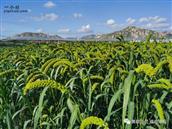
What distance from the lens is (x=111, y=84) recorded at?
355 cm

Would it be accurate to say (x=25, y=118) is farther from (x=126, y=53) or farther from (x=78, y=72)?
(x=126, y=53)

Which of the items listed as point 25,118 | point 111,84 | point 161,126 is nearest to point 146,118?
point 161,126

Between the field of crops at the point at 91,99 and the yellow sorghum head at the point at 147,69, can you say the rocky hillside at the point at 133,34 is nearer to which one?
the field of crops at the point at 91,99

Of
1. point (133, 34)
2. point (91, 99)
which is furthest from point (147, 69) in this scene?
point (133, 34)

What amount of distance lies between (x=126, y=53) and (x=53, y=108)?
79.1 inches

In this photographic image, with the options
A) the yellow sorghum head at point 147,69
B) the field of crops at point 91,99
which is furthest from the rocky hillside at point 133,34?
the yellow sorghum head at point 147,69

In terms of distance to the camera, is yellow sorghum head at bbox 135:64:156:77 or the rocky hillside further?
the rocky hillside

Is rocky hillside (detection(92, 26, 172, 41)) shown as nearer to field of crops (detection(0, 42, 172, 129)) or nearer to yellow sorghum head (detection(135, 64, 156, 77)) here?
field of crops (detection(0, 42, 172, 129))

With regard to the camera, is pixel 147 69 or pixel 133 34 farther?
pixel 133 34

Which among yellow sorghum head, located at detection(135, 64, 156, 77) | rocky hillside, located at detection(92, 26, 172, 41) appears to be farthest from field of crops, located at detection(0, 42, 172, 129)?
rocky hillside, located at detection(92, 26, 172, 41)

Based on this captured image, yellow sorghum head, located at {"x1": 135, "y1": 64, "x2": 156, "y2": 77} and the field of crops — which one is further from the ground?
yellow sorghum head, located at {"x1": 135, "y1": 64, "x2": 156, "y2": 77}

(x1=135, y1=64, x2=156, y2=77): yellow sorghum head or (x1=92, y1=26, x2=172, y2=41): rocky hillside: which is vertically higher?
(x1=135, y1=64, x2=156, y2=77): yellow sorghum head

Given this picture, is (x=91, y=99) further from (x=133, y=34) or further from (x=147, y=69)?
(x=133, y=34)

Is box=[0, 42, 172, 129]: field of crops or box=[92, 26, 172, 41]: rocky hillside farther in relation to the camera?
box=[92, 26, 172, 41]: rocky hillside
